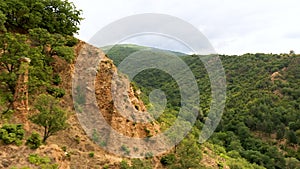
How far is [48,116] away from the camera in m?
18.1

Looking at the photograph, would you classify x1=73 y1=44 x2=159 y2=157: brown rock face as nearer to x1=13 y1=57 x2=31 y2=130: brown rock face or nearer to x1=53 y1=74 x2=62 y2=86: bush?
x1=53 y1=74 x2=62 y2=86: bush

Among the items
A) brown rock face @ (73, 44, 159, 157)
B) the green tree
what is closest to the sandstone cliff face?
brown rock face @ (73, 44, 159, 157)

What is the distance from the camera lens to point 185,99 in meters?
61.4

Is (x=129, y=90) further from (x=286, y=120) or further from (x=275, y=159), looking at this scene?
(x=286, y=120)

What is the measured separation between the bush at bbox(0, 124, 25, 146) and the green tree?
896mm

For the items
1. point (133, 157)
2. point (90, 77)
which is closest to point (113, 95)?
point (90, 77)

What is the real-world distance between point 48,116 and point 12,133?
6.68 feet

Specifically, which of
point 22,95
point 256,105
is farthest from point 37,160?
point 256,105

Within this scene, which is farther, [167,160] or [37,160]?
[167,160]

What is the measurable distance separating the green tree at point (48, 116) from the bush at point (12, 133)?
2.94 ft

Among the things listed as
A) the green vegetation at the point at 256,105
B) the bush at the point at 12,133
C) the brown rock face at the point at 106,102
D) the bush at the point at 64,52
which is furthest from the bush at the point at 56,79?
the green vegetation at the point at 256,105

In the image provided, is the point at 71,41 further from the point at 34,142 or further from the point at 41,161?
the point at 41,161

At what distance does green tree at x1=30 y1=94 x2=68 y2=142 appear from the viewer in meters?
18.1

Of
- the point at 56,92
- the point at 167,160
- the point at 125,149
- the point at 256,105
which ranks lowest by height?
the point at 167,160
